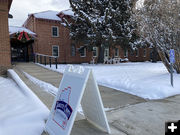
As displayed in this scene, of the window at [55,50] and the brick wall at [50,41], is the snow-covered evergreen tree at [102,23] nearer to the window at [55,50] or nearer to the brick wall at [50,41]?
the brick wall at [50,41]

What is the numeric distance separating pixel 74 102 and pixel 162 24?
676 centimetres

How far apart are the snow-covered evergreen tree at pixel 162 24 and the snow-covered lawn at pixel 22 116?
6.48 m

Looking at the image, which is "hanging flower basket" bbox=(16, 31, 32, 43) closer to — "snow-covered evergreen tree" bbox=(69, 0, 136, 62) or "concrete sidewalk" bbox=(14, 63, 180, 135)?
"snow-covered evergreen tree" bbox=(69, 0, 136, 62)

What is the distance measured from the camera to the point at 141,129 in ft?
8.89

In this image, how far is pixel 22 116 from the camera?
2809 millimetres

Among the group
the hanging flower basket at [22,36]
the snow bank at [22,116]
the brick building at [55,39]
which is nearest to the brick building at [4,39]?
the hanging flower basket at [22,36]

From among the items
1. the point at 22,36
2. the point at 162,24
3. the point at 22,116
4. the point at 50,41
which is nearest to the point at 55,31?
the point at 50,41

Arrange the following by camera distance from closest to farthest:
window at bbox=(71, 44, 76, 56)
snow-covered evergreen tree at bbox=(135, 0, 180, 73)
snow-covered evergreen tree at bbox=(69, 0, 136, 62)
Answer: snow-covered evergreen tree at bbox=(135, 0, 180, 73) → snow-covered evergreen tree at bbox=(69, 0, 136, 62) → window at bbox=(71, 44, 76, 56)

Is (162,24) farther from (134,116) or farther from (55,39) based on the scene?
(55,39)

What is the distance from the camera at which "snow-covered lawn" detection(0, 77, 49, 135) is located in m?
2.41

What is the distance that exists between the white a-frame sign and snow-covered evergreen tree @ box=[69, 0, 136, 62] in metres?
12.2

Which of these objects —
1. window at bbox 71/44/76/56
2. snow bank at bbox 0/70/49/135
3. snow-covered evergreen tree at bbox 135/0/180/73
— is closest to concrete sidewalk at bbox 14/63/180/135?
snow bank at bbox 0/70/49/135

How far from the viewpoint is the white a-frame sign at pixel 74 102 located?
202cm

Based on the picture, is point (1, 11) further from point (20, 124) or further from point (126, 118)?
point (126, 118)
